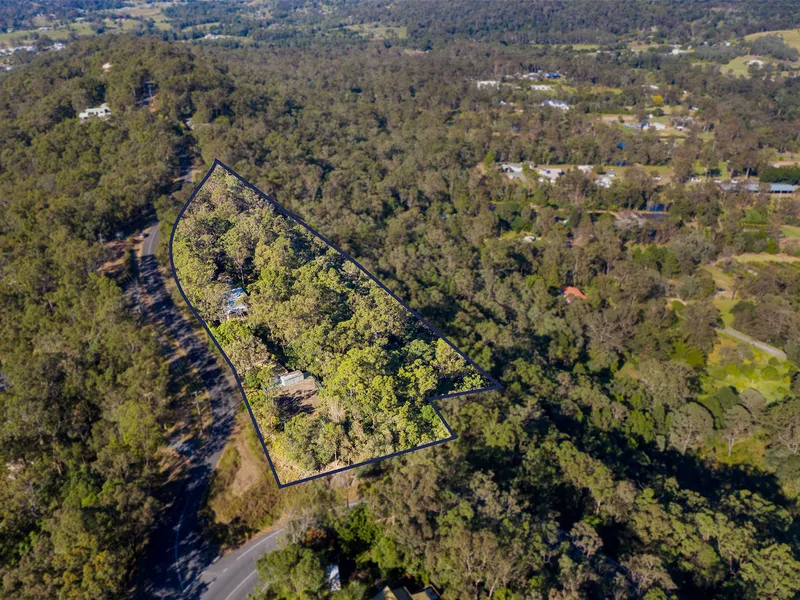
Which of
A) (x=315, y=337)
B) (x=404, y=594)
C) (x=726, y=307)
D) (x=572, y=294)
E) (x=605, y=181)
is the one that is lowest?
(x=726, y=307)

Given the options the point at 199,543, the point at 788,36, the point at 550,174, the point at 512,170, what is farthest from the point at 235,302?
the point at 788,36

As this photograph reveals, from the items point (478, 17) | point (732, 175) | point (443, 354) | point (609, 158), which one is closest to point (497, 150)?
point (609, 158)

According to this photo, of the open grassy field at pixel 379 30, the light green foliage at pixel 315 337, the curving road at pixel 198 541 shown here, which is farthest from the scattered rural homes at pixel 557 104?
the light green foliage at pixel 315 337

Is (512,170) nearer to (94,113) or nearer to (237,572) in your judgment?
(94,113)

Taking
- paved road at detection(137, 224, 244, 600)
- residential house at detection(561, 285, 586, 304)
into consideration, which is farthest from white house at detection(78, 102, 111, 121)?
residential house at detection(561, 285, 586, 304)

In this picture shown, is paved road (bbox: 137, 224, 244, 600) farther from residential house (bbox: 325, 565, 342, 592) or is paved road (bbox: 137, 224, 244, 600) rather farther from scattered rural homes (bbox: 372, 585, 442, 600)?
scattered rural homes (bbox: 372, 585, 442, 600)
